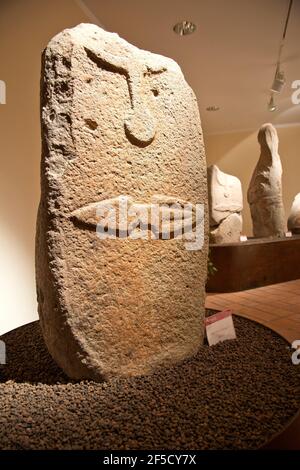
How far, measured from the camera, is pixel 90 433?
100 cm

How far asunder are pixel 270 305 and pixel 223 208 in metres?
1.24

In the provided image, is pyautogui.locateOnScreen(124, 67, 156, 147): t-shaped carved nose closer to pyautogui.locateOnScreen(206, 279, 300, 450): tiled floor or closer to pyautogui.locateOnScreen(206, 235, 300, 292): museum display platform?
pyautogui.locateOnScreen(206, 279, 300, 450): tiled floor

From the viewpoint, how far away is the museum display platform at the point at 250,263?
3391mm

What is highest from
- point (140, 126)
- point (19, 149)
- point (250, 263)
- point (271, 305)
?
point (19, 149)

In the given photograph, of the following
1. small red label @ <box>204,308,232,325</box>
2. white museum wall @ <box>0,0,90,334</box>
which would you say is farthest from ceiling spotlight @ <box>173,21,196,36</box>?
small red label @ <box>204,308,232,325</box>

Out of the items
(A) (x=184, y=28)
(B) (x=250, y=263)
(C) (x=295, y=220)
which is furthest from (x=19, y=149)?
(C) (x=295, y=220)

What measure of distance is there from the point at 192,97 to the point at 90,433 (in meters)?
1.31

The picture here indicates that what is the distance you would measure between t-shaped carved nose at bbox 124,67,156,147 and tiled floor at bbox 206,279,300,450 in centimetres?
151

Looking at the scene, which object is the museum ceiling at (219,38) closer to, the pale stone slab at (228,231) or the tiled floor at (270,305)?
the pale stone slab at (228,231)

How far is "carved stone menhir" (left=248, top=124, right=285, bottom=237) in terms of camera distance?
427 cm

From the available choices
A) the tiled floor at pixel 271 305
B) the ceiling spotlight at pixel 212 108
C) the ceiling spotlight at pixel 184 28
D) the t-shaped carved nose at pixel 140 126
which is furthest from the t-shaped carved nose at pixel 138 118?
the ceiling spotlight at pixel 212 108

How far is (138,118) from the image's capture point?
131 centimetres

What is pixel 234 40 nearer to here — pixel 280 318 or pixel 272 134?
pixel 272 134

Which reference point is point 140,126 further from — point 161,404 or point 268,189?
point 268,189
